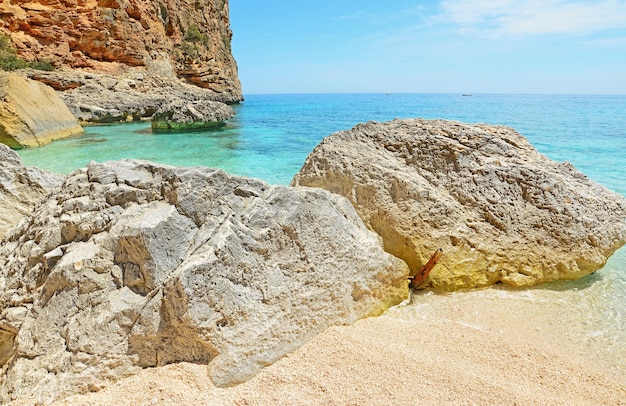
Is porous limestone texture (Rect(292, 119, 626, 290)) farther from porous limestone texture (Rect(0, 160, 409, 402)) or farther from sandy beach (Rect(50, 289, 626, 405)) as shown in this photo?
porous limestone texture (Rect(0, 160, 409, 402))

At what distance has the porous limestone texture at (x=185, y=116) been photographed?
776 inches

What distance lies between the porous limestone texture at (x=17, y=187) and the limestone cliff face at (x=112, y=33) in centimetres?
2660

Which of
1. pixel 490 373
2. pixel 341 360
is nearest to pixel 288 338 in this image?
pixel 341 360

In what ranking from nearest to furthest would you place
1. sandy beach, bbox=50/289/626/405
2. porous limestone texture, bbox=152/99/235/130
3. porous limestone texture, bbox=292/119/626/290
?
1. sandy beach, bbox=50/289/626/405
2. porous limestone texture, bbox=292/119/626/290
3. porous limestone texture, bbox=152/99/235/130

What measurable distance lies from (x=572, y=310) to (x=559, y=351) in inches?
33.4

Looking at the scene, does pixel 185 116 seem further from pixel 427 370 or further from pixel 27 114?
pixel 427 370

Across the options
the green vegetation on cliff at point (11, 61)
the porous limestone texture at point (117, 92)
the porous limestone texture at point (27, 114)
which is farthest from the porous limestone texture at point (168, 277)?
the green vegetation on cliff at point (11, 61)

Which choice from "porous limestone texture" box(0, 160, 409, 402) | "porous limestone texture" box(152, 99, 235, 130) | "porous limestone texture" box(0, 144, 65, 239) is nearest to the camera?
"porous limestone texture" box(0, 160, 409, 402)

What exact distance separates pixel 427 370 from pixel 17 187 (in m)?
4.54

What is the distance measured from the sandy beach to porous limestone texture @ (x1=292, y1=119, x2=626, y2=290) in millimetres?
644

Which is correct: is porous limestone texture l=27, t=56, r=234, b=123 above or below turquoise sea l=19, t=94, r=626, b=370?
above

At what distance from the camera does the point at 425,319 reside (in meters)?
3.38

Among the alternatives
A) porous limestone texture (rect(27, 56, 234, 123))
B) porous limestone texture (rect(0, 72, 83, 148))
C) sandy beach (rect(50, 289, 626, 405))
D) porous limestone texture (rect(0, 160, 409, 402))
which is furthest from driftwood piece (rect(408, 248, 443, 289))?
porous limestone texture (rect(27, 56, 234, 123))

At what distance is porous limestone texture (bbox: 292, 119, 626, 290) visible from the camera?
13.0 ft
